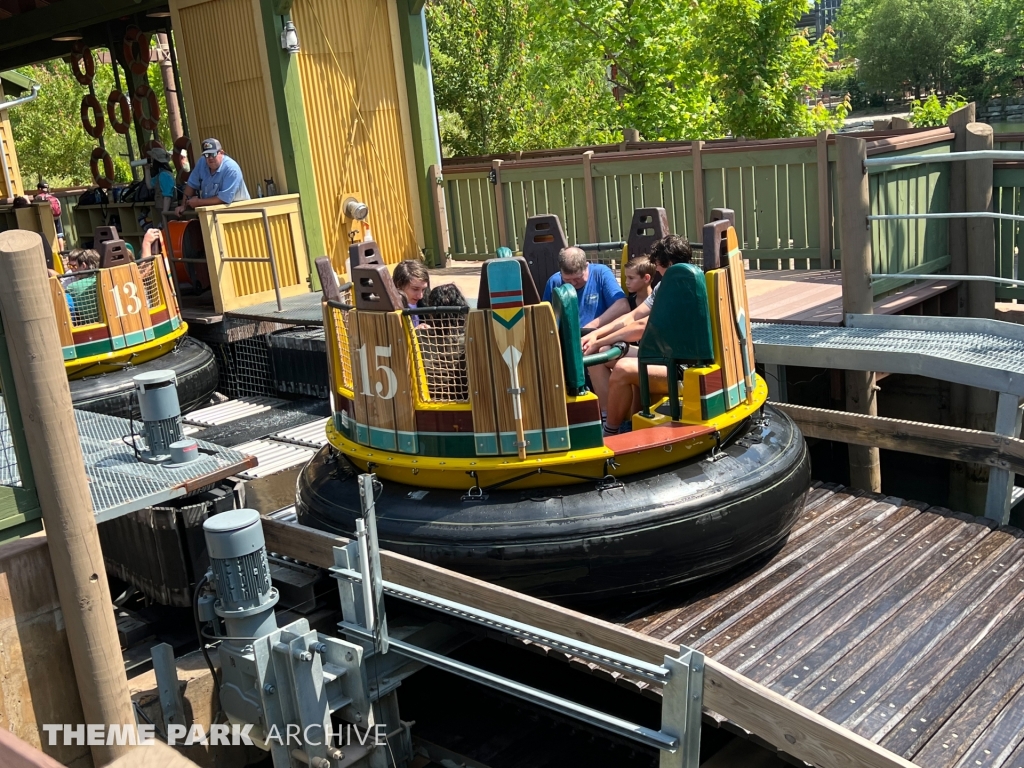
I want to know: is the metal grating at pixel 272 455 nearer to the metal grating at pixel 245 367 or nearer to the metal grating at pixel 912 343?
the metal grating at pixel 245 367

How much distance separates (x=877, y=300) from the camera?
7.72 meters

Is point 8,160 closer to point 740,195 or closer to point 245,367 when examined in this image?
point 245,367

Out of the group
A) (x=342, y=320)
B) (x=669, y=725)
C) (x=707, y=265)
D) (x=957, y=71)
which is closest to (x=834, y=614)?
(x=669, y=725)

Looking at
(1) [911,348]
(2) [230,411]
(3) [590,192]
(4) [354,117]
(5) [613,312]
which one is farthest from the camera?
(4) [354,117]

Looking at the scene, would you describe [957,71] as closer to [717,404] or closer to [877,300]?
[877,300]

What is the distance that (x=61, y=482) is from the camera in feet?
11.5

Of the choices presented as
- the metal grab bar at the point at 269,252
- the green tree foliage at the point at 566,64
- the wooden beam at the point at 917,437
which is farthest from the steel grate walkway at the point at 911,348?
the green tree foliage at the point at 566,64

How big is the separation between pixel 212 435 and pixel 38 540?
4.51 metres

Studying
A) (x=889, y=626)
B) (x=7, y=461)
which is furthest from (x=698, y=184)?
(x=7, y=461)

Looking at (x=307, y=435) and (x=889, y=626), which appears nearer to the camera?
(x=889, y=626)

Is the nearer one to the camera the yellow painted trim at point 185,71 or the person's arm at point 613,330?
the person's arm at point 613,330

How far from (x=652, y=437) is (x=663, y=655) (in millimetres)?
1288

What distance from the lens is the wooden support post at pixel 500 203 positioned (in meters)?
11.3

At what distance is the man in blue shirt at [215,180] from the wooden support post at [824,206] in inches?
210
